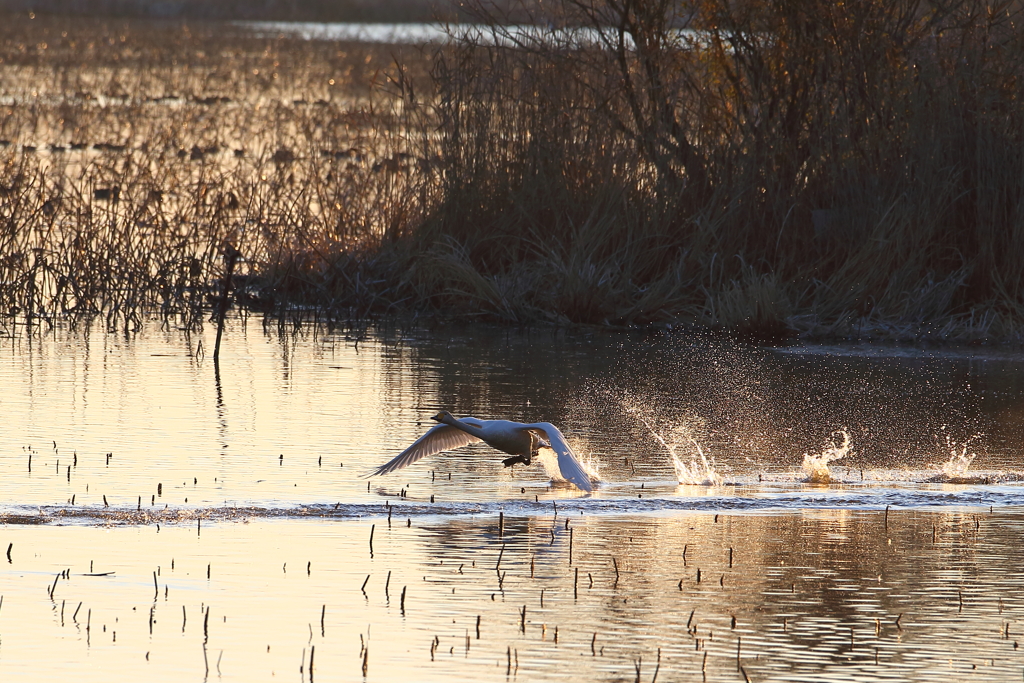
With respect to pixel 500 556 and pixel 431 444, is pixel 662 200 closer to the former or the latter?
pixel 431 444

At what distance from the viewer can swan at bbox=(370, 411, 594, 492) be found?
9.05 meters

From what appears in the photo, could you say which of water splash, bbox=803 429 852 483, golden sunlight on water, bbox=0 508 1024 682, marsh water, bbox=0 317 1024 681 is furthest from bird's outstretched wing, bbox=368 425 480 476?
water splash, bbox=803 429 852 483

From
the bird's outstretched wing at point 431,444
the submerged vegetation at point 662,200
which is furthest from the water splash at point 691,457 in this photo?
the submerged vegetation at point 662,200

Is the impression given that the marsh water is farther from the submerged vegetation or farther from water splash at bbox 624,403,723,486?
the submerged vegetation

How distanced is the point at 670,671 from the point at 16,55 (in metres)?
36.6

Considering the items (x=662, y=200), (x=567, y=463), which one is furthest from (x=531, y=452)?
(x=662, y=200)

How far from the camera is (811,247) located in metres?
15.9

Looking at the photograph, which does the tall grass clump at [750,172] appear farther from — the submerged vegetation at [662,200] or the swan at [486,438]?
the swan at [486,438]

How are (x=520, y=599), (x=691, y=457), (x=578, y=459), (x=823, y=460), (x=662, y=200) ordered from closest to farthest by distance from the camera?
(x=520, y=599) < (x=823, y=460) < (x=578, y=459) < (x=691, y=457) < (x=662, y=200)

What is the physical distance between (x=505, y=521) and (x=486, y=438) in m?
0.77

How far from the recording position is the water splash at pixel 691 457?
31.3 feet

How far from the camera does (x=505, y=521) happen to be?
28.0 ft

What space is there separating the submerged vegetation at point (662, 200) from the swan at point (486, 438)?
20.0 feet

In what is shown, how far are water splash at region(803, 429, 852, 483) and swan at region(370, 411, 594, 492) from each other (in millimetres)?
1369
